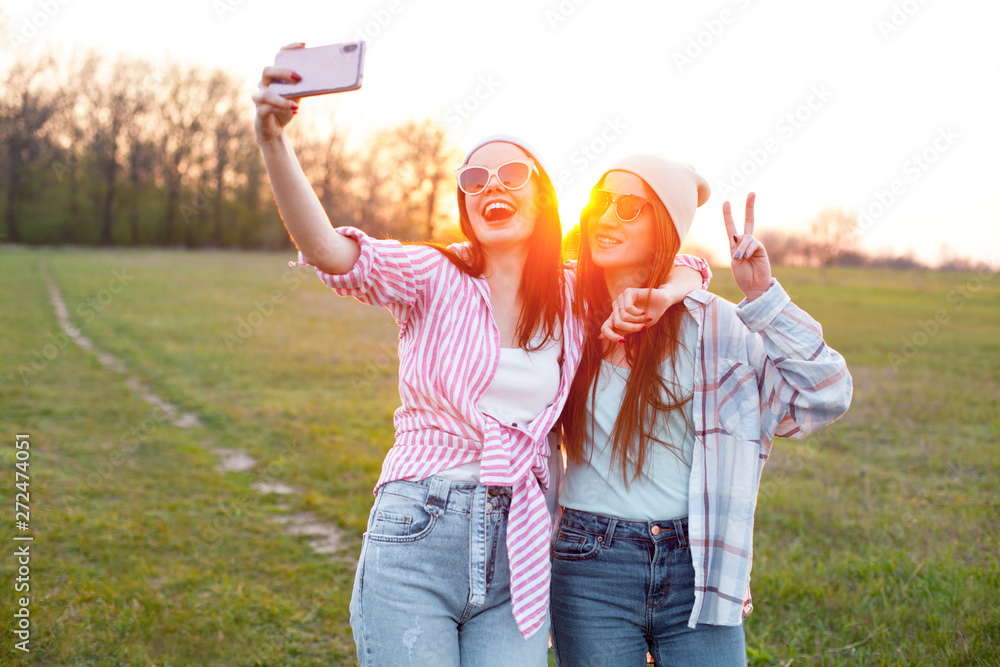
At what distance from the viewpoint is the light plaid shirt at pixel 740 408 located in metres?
2.10

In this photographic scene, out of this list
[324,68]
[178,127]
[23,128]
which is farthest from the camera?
[178,127]

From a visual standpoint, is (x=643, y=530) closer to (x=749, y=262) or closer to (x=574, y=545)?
(x=574, y=545)

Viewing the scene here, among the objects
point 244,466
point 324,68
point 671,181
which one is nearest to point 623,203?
point 671,181

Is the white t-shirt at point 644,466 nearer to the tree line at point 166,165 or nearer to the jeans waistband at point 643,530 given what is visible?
the jeans waistband at point 643,530

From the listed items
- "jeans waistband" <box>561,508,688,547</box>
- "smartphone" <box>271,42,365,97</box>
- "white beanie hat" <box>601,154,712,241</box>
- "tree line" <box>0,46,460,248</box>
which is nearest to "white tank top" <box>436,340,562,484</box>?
"jeans waistband" <box>561,508,688,547</box>

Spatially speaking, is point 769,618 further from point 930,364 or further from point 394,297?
point 930,364

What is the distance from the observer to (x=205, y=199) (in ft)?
161

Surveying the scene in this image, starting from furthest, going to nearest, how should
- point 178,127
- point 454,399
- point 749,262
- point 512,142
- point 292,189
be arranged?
point 178,127, point 512,142, point 749,262, point 454,399, point 292,189

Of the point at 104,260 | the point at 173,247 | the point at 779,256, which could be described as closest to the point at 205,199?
the point at 173,247

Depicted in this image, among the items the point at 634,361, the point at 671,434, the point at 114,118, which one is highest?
the point at 114,118

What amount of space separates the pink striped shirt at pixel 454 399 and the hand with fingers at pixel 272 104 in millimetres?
344

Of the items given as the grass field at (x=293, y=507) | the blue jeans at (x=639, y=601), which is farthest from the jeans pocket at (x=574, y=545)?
the grass field at (x=293, y=507)

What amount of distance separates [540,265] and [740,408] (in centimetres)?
81

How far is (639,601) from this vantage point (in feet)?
7.19
